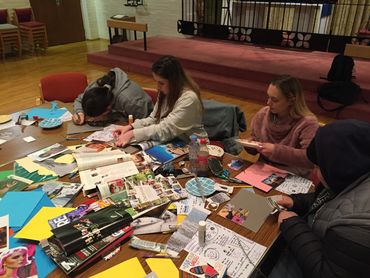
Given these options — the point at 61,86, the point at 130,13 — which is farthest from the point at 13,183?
the point at 130,13

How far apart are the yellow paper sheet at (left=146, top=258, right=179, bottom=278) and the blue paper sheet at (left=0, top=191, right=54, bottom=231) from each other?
584 millimetres

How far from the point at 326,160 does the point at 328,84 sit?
3220 mm

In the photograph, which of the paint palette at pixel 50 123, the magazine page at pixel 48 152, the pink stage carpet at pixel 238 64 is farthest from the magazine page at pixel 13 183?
the pink stage carpet at pixel 238 64

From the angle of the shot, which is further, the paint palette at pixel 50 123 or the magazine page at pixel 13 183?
the paint palette at pixel 50 123

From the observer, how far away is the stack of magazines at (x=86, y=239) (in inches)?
42.9

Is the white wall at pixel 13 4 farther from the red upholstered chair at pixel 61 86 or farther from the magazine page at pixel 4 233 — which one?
the magazine page at pixel 4 233

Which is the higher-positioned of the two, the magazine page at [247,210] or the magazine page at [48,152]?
the magazine page at [48,152]

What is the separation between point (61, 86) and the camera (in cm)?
295

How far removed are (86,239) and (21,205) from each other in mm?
456

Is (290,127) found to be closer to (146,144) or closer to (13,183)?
(146,144)

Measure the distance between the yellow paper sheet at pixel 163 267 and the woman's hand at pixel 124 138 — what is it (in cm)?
92

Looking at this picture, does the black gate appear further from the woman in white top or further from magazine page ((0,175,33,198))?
magazine page ((0,175,33,198))

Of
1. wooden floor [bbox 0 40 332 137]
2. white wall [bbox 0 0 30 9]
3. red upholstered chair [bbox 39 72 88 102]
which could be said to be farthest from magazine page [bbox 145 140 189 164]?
white wall [bbox 0 0 30 9]

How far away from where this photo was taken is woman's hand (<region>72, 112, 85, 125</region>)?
2.21 m
